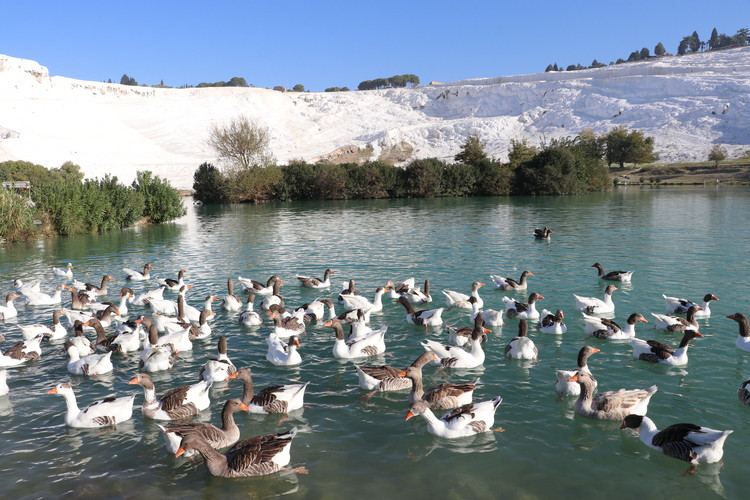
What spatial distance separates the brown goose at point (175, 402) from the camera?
368 inches

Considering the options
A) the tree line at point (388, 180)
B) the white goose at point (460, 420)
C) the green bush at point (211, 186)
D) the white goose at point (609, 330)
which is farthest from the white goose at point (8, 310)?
the green bush at point (211, 186)

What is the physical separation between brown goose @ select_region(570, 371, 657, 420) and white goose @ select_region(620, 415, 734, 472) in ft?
3.17

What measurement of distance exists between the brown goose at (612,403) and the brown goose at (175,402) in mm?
6748

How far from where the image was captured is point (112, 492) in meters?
7.30

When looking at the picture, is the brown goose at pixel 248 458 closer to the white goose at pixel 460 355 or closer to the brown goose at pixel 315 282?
the white goose at pixel 460 355

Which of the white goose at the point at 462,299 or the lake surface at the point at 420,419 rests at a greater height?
the white goose at the point at 462,299

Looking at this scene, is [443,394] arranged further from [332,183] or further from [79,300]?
[332,183]

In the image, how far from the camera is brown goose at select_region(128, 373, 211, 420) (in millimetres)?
9336

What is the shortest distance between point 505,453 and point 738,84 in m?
156

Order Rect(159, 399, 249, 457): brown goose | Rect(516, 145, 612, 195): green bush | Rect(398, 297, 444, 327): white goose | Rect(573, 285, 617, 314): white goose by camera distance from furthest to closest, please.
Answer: Rect(516, 145, 612, 195): green bush → Rect(573, 285, 617, 314): white goose → Rect(398, 297, 444, 327): white goose → Rect(159, 399, 249, 457): brown goose

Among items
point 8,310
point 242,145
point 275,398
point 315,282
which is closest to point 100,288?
point 8,310

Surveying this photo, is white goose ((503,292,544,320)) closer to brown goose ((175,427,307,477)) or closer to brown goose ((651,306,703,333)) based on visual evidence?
brown goose ((651,306,703,333))

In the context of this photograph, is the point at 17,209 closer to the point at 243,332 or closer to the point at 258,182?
the point at 243,332

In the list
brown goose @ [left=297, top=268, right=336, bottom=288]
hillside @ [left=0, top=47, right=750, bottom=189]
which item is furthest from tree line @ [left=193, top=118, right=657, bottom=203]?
brown goose @ [left=297, top=268, right=336, bottom=288]
